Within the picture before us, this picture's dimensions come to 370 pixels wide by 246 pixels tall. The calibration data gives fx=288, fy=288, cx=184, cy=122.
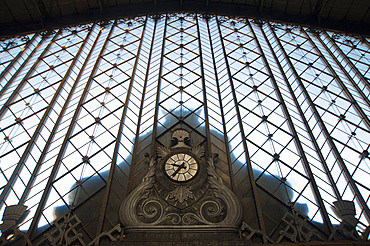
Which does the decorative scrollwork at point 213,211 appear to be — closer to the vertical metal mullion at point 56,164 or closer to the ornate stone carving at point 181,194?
the ornate stone carving at point 181,194

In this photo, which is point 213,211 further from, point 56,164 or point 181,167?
point 56,164

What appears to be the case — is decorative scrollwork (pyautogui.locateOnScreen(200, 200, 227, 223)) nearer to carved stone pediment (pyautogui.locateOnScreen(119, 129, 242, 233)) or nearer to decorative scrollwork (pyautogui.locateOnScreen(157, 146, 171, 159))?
carved stone pediment (pyautogui.locateOnScreen(119, 129, 242, 233))

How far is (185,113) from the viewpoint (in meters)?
9.77

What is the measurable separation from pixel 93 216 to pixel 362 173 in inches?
291

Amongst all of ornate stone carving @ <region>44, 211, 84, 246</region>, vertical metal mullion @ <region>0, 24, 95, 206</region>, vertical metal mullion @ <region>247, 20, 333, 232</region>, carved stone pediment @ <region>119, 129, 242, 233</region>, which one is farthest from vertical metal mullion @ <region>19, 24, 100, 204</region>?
vertical metal mullion @ <region>247, 20, 333, 232</region>

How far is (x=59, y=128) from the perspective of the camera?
30.9 ft

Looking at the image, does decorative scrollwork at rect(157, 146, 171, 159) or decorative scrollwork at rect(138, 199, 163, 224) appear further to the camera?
decorative scrollwork at rect(157, 146, 171, 159)

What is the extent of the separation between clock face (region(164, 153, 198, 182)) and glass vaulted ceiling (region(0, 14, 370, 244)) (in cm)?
79

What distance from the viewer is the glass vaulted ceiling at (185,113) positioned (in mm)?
7629

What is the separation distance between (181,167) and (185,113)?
2.47 m

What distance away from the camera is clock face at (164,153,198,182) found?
770 cm

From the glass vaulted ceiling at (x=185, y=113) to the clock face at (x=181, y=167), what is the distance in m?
0.79

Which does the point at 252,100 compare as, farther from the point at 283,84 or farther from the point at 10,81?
the point at 10,81

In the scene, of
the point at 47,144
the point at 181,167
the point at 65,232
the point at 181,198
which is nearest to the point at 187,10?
the point at 47,144
